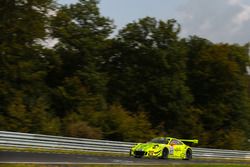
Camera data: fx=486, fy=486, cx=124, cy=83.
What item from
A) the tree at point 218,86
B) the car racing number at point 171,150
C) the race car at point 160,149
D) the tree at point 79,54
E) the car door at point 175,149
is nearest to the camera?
the race car at point 160,149

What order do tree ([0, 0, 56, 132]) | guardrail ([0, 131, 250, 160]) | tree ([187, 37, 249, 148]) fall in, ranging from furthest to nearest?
tree ([187, 37, 249, 148])
tree ([0, 0, 56, 132])
guardrail ([0, 131, 250, 160])

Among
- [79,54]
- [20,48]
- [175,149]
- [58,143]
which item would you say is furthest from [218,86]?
[58,143]

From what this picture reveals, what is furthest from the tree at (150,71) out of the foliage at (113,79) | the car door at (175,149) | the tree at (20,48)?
the car door at (175,149)

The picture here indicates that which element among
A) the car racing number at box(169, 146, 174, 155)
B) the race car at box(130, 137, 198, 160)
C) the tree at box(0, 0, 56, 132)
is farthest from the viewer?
the tree at box(0, 0, 56, 132)

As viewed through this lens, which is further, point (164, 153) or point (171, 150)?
point (171, 150)

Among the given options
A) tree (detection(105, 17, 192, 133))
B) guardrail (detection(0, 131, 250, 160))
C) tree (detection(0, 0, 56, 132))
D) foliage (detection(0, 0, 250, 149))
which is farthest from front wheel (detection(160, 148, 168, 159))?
tree (detection(105, 17, 192, 133))

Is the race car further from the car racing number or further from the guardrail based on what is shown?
the guardrail

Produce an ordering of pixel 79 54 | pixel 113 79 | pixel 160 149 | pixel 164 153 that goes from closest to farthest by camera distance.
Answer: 1. pixel 160 149
2. pixel 164 153
3. pixel 79 54
4. pixel 113 79

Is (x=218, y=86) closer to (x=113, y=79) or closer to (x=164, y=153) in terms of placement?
(x=113, y=79)

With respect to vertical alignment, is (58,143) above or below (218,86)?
below

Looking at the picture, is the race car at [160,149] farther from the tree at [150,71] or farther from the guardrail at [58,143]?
the tree at [150,71]

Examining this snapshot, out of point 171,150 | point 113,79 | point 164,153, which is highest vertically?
point 113,79

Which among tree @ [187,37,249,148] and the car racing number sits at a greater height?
→ tree @ [187,37,249,148]

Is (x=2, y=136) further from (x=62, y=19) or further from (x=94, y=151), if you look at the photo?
(x=62, y=19)
